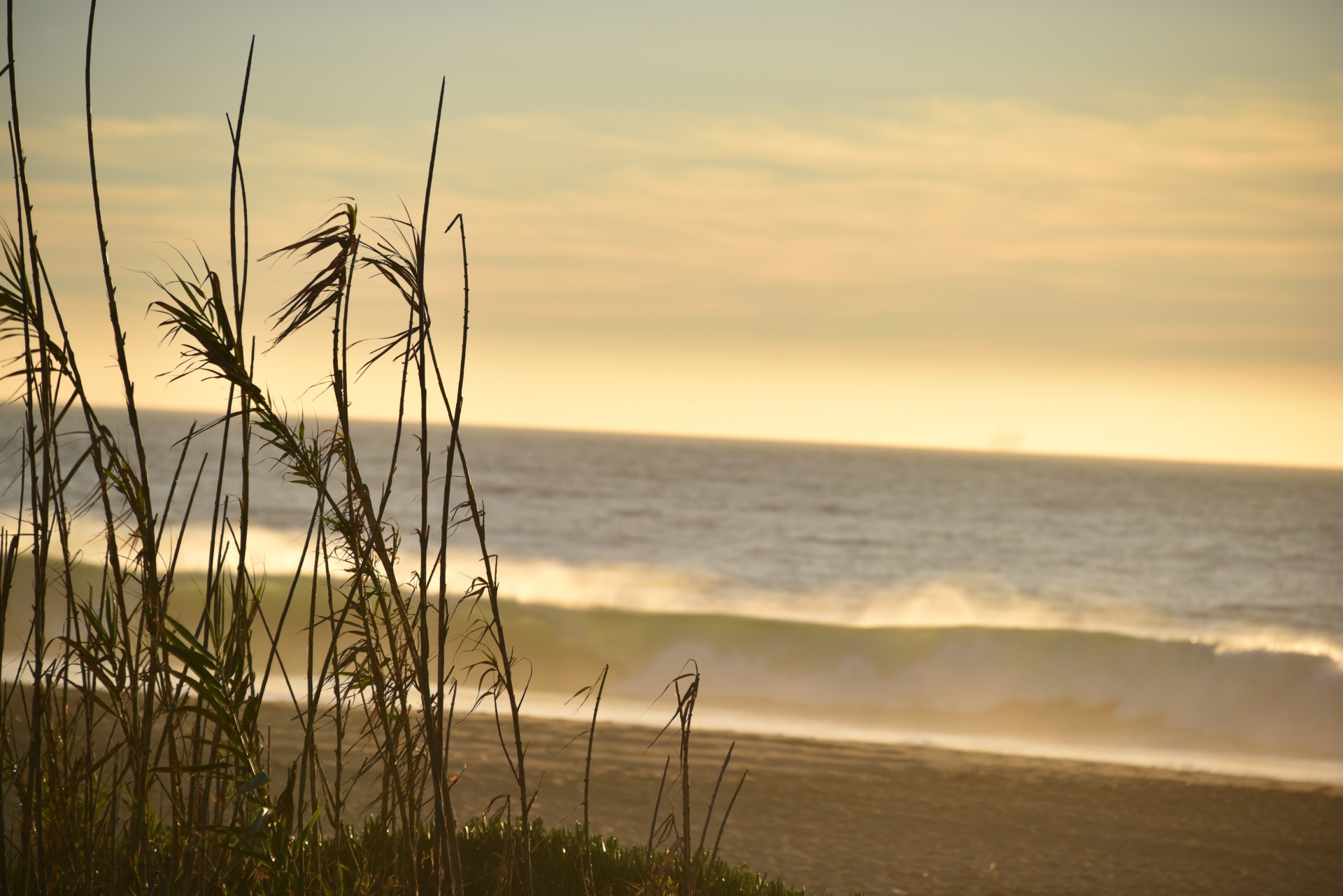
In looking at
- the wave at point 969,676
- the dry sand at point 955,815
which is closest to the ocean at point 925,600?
the wave at point 969,676

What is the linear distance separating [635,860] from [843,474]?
66.3 meters

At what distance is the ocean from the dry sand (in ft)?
4.75

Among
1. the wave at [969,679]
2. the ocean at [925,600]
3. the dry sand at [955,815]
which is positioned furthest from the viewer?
the ocean at [925,600]

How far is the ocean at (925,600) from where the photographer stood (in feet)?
43.4

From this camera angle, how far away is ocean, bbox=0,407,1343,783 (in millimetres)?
13227

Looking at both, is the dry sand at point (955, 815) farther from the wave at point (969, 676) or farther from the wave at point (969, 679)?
the wave at point (969, 676)

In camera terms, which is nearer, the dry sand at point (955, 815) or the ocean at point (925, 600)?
the dry sand at point (955, 815)

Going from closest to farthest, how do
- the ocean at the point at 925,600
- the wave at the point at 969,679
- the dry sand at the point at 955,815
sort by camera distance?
the dry sand at the point at 955,815
the wave at the point at 969,679
the ocean at the point at 925,600

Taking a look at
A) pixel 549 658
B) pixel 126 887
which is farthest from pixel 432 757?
pixel 549 658

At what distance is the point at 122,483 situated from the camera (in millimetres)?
2242

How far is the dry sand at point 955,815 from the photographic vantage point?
649 cm

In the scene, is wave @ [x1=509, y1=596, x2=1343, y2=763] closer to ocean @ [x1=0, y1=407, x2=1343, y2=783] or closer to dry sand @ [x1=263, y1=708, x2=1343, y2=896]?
ocean @ [x1=0, y1=407, x2=1343, y2=783]

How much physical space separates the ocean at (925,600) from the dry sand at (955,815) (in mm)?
1447

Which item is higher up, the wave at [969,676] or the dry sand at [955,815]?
the dry sand at [955,815]
